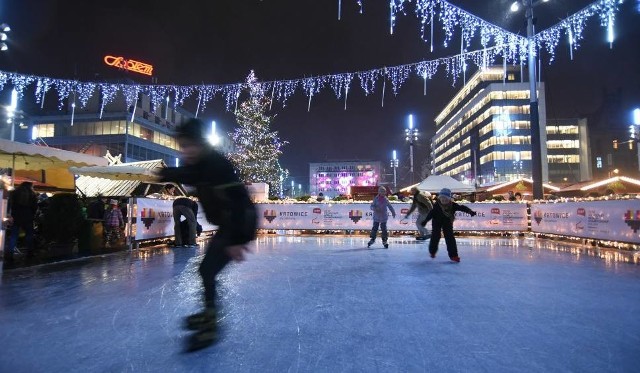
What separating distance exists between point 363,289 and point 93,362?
354 cm

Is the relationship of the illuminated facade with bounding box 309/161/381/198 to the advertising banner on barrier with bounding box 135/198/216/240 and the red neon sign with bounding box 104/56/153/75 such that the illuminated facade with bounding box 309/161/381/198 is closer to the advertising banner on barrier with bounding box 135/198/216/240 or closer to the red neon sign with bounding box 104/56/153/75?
the red neon sign with bounding box 104/56/153/75

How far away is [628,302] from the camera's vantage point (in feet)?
15.6

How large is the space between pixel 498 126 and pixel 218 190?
9820 centimetres

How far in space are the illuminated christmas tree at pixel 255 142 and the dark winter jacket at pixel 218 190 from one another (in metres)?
29.9

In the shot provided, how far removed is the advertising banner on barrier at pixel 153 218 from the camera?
37.3 ft

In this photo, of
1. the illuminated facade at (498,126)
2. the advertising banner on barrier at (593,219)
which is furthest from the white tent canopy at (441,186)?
the illuminated facade at (498,126)

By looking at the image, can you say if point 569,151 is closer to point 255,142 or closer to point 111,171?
point 255,142

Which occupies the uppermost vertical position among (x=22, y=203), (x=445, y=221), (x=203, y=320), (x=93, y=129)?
(x=93, y=129)

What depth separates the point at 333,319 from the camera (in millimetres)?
4070

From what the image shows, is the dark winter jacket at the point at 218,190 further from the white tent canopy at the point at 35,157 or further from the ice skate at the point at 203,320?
the white tent canopy at the point at 35,157

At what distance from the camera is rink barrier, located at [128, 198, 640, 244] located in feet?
36.6

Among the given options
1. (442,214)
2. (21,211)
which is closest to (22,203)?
(21,211)

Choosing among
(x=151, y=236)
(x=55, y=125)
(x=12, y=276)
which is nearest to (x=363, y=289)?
(x=12, y=276)

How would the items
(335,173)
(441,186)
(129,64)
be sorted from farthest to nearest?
(335,173) < (129,64) < (441,186)
